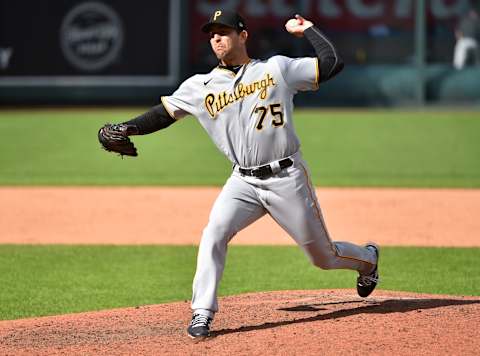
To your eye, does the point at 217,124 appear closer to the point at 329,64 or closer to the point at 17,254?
the point at 329,64

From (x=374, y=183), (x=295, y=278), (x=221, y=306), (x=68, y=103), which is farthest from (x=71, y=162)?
(x=221, y=306)

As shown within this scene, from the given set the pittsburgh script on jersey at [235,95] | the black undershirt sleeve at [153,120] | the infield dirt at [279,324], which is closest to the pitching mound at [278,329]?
the infield dirt at [279,324]

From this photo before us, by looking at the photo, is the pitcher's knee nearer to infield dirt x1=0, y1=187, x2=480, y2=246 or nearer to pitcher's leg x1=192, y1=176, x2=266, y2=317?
pitcher's leg x1=192, y1=176, x2=266, y2=317

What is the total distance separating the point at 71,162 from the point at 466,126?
698 cm

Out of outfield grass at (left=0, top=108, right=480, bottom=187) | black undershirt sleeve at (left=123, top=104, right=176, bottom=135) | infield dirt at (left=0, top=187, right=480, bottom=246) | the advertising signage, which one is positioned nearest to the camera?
black undershirt sleeve at (left=123, top=104, right=176, bottom=135)

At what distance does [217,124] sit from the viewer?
5.81 meters

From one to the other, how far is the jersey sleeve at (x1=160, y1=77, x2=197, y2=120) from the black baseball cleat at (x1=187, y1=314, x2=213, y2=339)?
1120mm

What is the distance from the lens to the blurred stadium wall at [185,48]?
21562 mm

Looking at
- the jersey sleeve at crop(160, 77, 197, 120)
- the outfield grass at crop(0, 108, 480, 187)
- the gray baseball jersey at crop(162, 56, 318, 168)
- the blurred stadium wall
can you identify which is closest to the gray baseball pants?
the gray baseball jersey at crop(162, 56, 318, 168)

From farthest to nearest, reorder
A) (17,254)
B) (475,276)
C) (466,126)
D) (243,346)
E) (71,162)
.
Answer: (466,126), (71,162), (17,254), (475,276), (243,346)

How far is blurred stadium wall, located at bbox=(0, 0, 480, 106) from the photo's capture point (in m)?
21.6

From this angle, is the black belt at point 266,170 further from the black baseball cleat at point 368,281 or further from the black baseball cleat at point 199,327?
the black baseball cleat at point 368,281

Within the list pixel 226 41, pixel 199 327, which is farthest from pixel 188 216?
pixel 199 327

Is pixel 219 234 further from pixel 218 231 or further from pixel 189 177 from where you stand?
pixel 189 177
